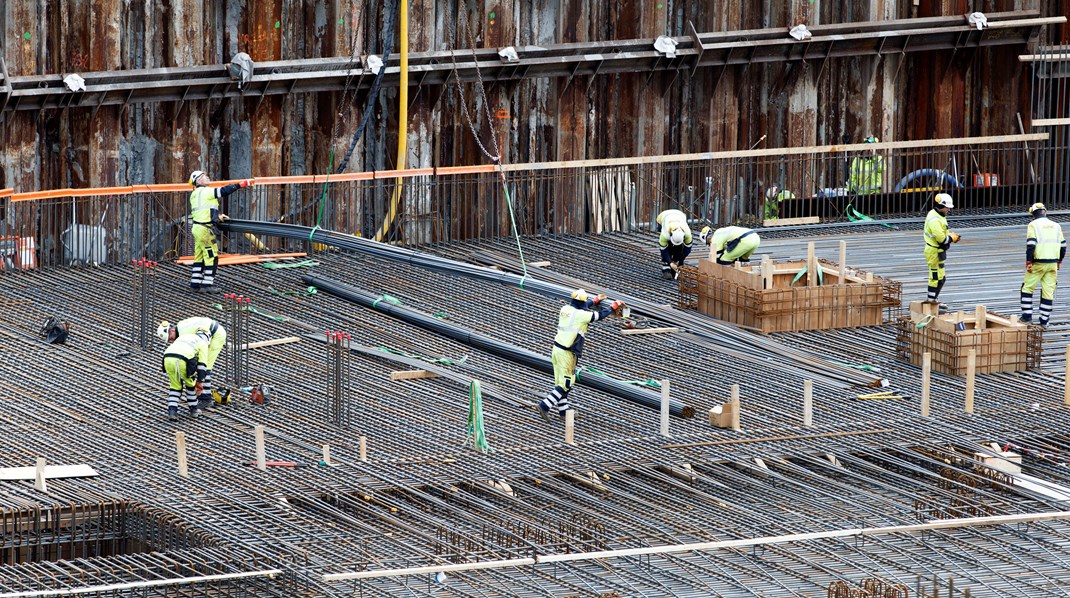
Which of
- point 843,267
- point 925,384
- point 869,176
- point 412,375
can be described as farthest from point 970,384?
point 869,176

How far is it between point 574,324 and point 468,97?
11.0m

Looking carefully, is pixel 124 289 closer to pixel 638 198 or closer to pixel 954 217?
pixel 638 198

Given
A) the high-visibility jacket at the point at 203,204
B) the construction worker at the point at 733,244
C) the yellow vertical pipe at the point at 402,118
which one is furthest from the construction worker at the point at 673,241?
the high-visibility jacket at the point at 203,204

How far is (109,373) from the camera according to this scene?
30172mm

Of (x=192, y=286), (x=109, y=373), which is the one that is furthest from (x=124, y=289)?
(x=109, y=373)

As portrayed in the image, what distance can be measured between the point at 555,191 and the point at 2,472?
1430 cm

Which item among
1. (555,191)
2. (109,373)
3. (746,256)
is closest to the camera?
(109,373)

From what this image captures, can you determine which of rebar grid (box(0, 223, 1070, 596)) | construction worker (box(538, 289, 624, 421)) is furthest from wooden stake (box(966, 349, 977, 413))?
construction worker (box(538, 289, 624, 421))

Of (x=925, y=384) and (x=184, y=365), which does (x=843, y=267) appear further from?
(x=184, y=365)

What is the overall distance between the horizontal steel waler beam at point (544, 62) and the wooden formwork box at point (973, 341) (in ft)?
30.9

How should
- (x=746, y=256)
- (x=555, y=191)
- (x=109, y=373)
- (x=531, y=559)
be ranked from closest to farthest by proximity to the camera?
(x=531, y=559)
(x=109, y=373)
(x=746, y=256)
(x=555, y=191)

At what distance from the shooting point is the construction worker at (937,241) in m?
32.4

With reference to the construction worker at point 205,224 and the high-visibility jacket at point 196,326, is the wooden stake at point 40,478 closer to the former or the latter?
the high-visibility jacket at point 196,326

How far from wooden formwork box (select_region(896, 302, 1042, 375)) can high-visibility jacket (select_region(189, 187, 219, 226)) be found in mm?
9331
